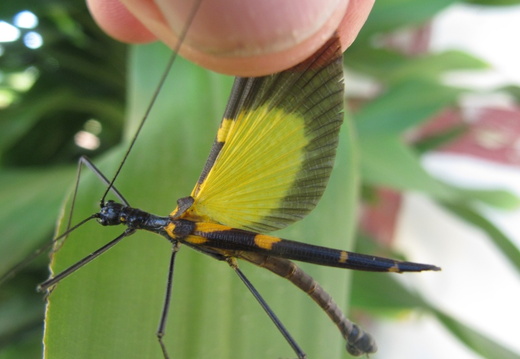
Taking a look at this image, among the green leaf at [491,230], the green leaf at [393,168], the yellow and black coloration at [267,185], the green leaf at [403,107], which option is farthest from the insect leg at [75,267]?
the green leaf at [491,230]

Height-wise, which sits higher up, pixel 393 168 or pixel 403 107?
pixel 403 107

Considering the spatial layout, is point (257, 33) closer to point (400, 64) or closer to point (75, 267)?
point (75, 267)

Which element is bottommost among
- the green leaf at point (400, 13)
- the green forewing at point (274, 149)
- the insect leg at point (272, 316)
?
the insect leg at point (272, 316)

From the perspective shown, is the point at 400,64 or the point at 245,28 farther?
the point at 400,64

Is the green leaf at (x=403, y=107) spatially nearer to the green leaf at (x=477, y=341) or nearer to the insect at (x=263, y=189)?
the green leaf at (x=477, y=341)

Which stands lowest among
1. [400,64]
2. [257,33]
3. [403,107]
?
[257,33]

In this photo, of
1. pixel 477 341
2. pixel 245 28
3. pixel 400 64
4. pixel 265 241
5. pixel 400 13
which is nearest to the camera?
pixel 245 28

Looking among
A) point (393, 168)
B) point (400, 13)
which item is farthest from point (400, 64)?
point (393, 168)

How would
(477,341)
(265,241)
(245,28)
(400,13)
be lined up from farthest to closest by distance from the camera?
(400,13) → (477,341) → (265,241) → (245,28)
